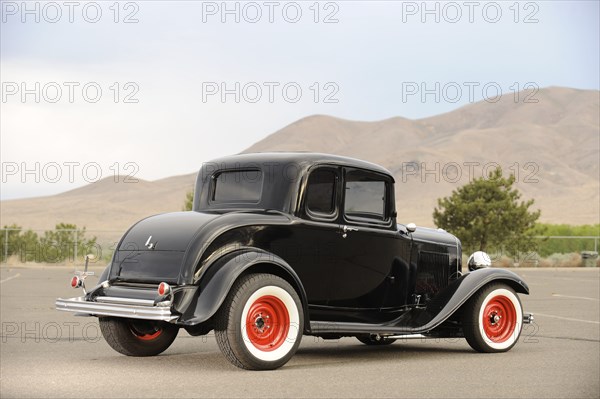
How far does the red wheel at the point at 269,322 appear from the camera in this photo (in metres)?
9.12

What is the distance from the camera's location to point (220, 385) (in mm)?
8125

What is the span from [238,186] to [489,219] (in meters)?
33.4

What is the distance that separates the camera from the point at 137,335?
34.4 feet

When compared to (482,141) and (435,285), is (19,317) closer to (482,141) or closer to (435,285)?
(435,285)

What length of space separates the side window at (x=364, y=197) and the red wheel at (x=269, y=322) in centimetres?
160

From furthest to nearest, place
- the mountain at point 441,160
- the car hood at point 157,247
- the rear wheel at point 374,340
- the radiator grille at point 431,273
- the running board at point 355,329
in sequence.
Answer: the mountain at point 441,160 < the rear wheel at point 374,340 < the radiator grille at point 431,273 < the running board at point 355,329 < the car hood at point 157,247

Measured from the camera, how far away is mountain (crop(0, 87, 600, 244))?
4471 inches

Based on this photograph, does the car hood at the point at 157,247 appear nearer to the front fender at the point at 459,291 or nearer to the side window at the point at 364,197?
the side window at the point at 364,197

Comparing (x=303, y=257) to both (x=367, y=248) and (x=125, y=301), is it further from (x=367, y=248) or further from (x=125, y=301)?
(x=125, y=301)

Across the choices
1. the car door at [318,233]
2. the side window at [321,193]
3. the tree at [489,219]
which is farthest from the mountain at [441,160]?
the car door at [318,233]

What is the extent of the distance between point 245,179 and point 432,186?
11211 cm

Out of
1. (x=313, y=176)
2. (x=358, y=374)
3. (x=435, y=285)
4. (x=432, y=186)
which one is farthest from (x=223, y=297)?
(x=432, y=186)

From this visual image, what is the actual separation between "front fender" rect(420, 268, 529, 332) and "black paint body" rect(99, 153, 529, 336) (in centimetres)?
1

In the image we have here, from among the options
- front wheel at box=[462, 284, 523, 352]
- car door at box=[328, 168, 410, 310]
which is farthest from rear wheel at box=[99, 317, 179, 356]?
front wheel at box=[462, 284, 523, 352]
